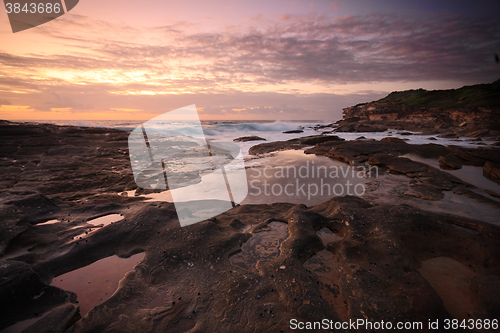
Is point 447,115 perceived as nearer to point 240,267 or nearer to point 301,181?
point 301,181

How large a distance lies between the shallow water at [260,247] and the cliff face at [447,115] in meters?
27.1

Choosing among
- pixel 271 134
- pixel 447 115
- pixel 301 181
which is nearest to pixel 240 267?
pixel 301 181

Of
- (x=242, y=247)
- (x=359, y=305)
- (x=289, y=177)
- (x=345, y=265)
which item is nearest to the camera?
(x=359, y=305)

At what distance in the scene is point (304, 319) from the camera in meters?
2.81

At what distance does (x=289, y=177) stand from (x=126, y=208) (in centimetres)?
701

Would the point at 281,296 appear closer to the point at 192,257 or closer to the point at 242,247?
the point at 242,247

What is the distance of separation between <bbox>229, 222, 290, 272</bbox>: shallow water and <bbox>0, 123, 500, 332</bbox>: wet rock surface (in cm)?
9

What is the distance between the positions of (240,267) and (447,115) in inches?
1586

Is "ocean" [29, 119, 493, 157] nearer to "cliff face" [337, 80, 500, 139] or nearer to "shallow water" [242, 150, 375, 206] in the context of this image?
"cliff face" [337, 80, 500, 139]

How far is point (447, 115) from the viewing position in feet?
97.9

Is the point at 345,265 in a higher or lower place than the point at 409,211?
lower

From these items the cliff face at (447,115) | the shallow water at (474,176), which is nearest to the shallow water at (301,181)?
the shallow water at (474,176)

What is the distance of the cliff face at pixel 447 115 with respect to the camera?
928 inches

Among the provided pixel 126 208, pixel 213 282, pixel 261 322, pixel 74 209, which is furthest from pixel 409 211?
pixel 74 209
